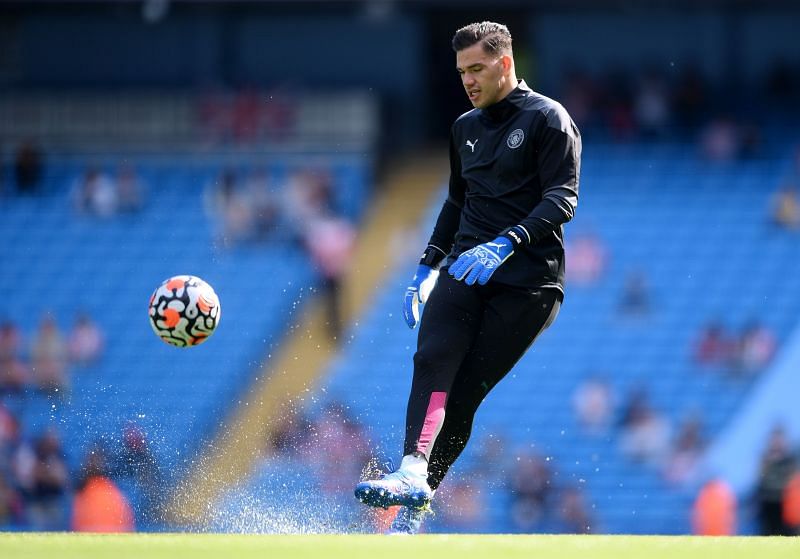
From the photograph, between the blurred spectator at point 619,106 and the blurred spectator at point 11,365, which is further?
the blurred spectator at point 619,106

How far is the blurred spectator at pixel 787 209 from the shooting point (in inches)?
720

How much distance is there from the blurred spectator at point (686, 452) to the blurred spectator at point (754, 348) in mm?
1048

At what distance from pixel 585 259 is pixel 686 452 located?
3.24 metres

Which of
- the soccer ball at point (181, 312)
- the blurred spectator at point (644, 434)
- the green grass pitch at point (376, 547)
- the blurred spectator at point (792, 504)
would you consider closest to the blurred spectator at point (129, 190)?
the blurred spectator at point (644, 434)

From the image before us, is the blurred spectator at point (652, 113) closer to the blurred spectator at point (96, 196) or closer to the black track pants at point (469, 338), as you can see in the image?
the blurred spectator at point (96, 196)

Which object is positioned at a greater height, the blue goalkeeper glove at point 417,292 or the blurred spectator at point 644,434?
the blue goalkeeper glove at point 417,292

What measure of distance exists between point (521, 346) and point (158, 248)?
12849 millimetres

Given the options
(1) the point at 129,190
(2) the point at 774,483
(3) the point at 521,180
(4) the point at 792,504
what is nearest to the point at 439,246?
(3) the point at 521,180

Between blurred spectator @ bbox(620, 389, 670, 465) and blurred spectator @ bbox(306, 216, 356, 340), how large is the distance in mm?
3674

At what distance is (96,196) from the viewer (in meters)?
19.3

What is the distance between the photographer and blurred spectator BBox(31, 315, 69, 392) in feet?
53.7

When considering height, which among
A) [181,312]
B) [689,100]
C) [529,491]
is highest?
[181,312]

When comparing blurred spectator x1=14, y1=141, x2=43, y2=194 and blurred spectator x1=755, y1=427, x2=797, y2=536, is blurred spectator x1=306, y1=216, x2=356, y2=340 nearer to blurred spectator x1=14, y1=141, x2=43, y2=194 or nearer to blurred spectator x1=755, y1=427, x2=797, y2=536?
blurred spectator x1=14, y1=141, x2=43, y2=194

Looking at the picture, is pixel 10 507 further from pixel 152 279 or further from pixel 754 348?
pixel 754 348
